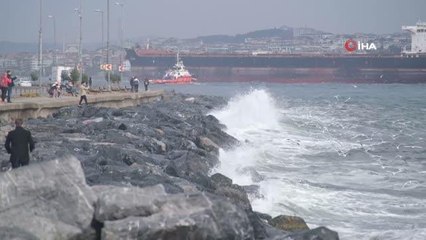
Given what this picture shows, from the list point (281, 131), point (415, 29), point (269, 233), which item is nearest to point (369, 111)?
point (281, 131)

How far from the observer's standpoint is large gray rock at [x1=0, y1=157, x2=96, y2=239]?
600 cm

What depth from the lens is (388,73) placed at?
84.7 meters

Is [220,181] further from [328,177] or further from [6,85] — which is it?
[6,85]

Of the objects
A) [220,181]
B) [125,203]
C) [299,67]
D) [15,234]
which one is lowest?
[220,181]

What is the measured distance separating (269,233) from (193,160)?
4.43m

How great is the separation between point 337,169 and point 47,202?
1150 cm

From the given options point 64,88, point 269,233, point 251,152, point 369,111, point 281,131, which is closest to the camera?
point 269,233

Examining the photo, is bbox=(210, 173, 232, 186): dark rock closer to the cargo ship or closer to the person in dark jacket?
the person in dark jacket

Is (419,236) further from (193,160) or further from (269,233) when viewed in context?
(193,160)

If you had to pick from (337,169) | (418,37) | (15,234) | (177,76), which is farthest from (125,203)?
(418,37)

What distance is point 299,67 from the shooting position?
8894 centimetres

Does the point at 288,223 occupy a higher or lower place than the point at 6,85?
lower

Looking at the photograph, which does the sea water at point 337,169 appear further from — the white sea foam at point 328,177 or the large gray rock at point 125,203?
the large gray rock at point 125,203

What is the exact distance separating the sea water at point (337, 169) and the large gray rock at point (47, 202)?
417cm
